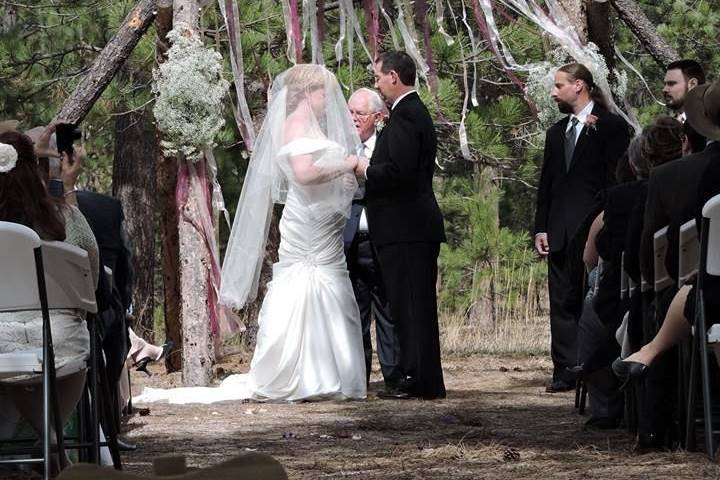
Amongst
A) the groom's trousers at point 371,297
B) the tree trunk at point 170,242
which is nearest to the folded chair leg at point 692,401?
the groom's trousers at point 371,297

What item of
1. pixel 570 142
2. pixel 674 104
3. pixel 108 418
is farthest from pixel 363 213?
pixel 108 418

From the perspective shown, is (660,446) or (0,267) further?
(660,446)

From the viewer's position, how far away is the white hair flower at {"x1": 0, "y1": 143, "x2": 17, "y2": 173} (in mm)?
5438

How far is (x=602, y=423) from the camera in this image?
7.62 m

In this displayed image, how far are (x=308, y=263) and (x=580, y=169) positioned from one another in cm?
182

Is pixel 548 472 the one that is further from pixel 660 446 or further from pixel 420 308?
pixel 420 308

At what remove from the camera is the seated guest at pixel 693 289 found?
6020mm

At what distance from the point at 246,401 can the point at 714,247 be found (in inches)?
181

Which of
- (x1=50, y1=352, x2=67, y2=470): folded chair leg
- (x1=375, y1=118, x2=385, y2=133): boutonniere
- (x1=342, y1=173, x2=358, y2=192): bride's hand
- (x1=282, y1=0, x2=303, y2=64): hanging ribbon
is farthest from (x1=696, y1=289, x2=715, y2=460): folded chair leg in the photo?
(x1=375, y1=118, x2=385, y2=133): boutonniere

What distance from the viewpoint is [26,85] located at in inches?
625

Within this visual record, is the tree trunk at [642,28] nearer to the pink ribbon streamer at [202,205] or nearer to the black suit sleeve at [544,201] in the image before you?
the black suit sleeve at [544,201]

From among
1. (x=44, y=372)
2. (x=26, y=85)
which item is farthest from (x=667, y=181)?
(x=26, y=85)

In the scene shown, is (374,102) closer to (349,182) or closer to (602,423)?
(349,182)

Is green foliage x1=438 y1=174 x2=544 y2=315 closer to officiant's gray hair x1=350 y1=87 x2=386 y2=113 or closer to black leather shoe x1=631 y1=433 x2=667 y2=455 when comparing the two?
officiant's gray hair x1=350 y1=87 x2=386 y2=113
